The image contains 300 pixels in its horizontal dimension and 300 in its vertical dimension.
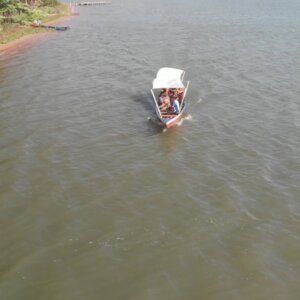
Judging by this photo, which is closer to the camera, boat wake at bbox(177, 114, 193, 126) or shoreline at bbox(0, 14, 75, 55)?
boat wake at bbox(177, 114, 193, 126)

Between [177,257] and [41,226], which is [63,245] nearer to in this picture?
[41,226]

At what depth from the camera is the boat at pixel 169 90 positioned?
26594 mm

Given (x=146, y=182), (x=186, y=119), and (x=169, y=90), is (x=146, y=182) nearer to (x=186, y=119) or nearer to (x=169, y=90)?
(x=186, y=119)

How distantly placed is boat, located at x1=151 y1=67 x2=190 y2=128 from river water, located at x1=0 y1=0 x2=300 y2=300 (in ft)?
2.45

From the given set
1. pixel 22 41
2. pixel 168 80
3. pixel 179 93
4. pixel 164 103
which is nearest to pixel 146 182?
pixel 164 103

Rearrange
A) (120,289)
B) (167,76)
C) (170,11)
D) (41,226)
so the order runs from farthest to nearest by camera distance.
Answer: (170,11) < (167,76) < (41,226) < (120,289)

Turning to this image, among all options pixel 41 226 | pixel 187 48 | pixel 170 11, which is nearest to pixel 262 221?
pixel 41 226

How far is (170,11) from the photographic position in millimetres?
81375

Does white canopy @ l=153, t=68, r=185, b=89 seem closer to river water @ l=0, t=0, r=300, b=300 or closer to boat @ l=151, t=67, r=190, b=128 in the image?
boat @ l=151, t=67, r=190, b=128

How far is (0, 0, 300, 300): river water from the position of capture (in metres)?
14.8

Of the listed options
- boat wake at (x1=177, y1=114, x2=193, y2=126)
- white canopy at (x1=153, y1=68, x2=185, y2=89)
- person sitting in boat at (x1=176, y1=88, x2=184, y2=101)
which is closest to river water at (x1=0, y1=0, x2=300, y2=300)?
boat wake at (x1=177, y1=114, x2=193, y2=126)

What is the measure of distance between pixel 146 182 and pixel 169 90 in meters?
11.7

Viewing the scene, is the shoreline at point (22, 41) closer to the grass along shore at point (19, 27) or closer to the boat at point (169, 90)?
the grass along shore at point (19, 27)

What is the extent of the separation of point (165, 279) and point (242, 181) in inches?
308
